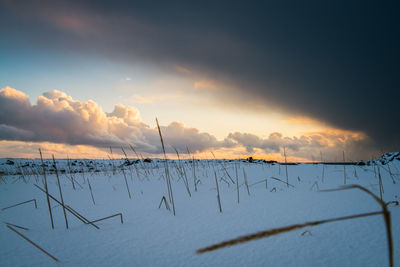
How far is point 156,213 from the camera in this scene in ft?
6.15

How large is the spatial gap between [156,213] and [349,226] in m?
1.40

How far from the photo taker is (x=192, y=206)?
2021mm

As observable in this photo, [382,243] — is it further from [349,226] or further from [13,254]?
[13,254]

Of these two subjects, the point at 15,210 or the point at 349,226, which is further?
the point at 15,210

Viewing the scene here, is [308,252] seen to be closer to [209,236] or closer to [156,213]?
[209,236]

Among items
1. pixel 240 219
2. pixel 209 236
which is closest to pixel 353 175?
pixel 240 219

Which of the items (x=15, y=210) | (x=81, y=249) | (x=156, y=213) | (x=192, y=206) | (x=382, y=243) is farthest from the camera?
(x=15, y=210)

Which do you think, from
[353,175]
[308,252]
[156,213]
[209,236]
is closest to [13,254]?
[156,213]

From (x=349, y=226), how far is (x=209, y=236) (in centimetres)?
86

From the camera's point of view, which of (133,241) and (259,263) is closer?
(259,263)

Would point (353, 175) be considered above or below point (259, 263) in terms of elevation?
below

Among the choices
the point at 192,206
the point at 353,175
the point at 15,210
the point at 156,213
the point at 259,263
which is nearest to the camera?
the point at 259,263

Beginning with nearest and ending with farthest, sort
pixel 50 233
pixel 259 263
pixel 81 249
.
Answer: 1. pixel 259 263
2. pixel 81 249
3. pixel 50 233

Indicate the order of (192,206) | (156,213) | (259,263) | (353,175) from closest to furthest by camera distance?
(259,263), (156,213), (192,206), (353,175)
